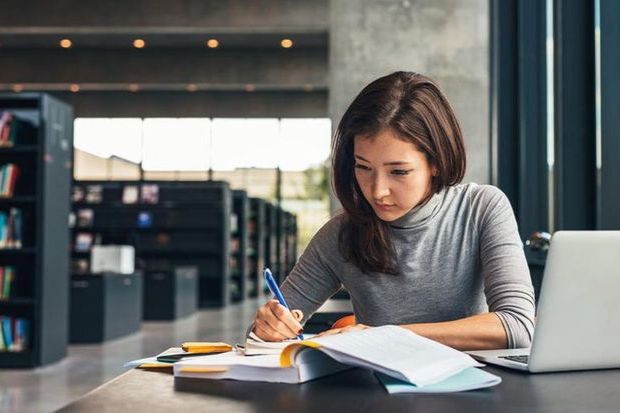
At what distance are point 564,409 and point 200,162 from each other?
1977 cm

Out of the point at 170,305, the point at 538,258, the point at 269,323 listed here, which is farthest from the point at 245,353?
the point at 170,305

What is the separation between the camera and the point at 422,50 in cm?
691

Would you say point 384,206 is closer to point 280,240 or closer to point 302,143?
point 280,240

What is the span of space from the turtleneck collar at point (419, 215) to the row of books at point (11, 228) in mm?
5130

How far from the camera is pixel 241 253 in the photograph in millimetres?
Result: 15000

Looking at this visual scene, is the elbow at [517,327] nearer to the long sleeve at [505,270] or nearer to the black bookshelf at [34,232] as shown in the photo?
the long sleeve at [505,270]

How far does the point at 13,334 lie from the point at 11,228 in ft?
2.44

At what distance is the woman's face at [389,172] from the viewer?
5.74ft

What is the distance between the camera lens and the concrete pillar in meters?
6.84

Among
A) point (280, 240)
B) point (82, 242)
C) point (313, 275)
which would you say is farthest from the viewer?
point (280, 240)

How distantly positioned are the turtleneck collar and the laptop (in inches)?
24.2

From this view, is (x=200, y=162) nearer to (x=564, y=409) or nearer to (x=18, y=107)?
(x=18, y=107)

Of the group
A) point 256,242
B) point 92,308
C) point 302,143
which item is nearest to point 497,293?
point 92,308

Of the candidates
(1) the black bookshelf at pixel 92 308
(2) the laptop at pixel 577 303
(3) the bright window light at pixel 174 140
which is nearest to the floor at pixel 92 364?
(1) the black bookshelf at pixel 92 308
